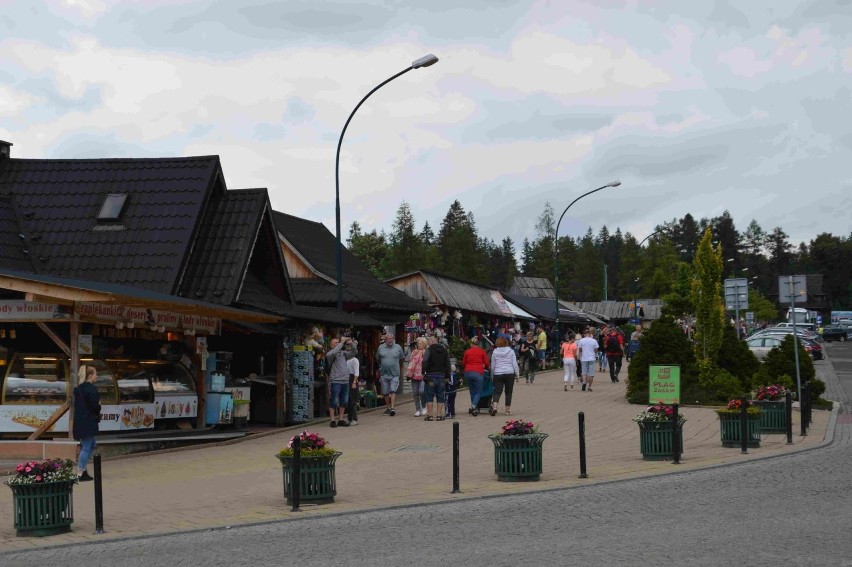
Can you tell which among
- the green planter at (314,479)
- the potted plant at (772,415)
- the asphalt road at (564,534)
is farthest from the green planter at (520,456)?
the potted plant at (772,415)

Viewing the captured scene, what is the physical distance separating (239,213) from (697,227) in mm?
179202

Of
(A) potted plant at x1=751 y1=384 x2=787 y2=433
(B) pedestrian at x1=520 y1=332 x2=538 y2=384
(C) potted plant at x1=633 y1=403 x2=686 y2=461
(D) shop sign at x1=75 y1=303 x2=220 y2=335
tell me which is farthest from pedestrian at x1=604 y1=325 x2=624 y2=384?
(C) potted plant at x1=633 y1=403 x2=686 y2=461

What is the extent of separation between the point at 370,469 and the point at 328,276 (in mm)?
19928

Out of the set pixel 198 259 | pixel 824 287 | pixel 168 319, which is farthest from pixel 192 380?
pixel 824 287

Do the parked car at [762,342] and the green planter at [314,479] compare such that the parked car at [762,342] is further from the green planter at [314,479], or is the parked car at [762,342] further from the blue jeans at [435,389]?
the green planter at [314,479]

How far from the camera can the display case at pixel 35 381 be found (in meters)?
18.7

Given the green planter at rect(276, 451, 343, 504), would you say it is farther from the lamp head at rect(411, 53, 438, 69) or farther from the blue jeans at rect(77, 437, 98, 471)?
the lamp head at rect(411, 53, 438, 69)

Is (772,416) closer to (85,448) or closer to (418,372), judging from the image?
(418,372)

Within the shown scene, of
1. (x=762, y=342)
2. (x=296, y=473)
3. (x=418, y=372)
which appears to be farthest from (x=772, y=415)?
(x=762, y=342)

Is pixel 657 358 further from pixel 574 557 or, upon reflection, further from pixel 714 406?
pixel 574 557

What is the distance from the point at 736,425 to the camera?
1894cm

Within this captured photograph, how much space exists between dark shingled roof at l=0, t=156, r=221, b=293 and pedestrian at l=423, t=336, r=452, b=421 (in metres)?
5.79

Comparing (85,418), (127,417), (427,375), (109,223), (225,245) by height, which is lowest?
(127,417)

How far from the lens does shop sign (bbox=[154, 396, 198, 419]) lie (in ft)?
68.1
